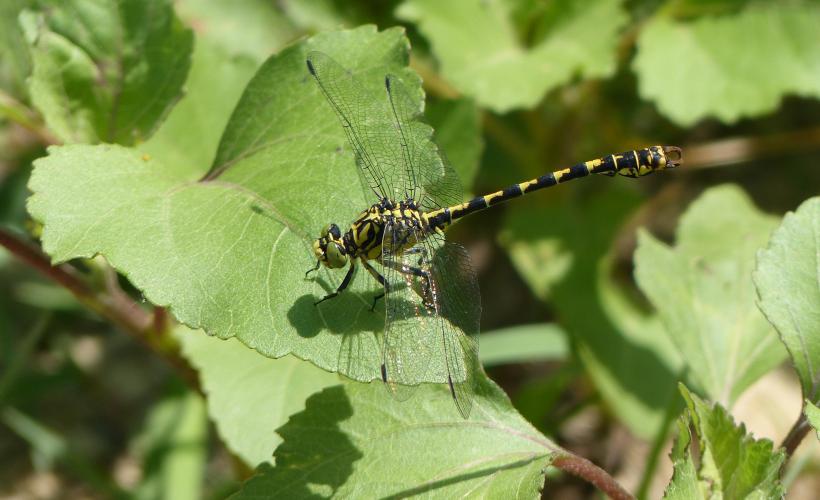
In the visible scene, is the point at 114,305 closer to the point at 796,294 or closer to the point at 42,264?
the point at 42,264

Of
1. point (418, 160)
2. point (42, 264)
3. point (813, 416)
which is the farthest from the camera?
point (418, 160)

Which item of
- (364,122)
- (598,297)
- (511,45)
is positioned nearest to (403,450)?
(364,122)

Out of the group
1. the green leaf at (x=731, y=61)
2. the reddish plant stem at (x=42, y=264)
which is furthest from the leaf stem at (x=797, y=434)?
the reddish plant stem at (x=42, y=264)

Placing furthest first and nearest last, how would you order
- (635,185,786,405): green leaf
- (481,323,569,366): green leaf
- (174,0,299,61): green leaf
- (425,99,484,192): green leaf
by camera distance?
(174,0,299,61): green leaf
(481,323,569,366): green leaf
(425,99,484,192): green leaf
(635,185,786,405): green leaf

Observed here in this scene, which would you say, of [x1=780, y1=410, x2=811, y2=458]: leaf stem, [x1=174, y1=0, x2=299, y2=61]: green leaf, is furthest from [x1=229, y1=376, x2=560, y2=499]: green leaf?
[x1=174, y1=0, x2=299, y2=61]: green leaf

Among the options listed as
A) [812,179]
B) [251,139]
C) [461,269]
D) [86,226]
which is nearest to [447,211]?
[461,269]

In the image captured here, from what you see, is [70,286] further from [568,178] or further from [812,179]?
[812,179]

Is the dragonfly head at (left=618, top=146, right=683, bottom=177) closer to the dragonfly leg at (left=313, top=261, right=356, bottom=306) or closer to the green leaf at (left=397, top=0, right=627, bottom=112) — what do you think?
the green leaf at (left=397, top=0, right=627, bottom=112)
